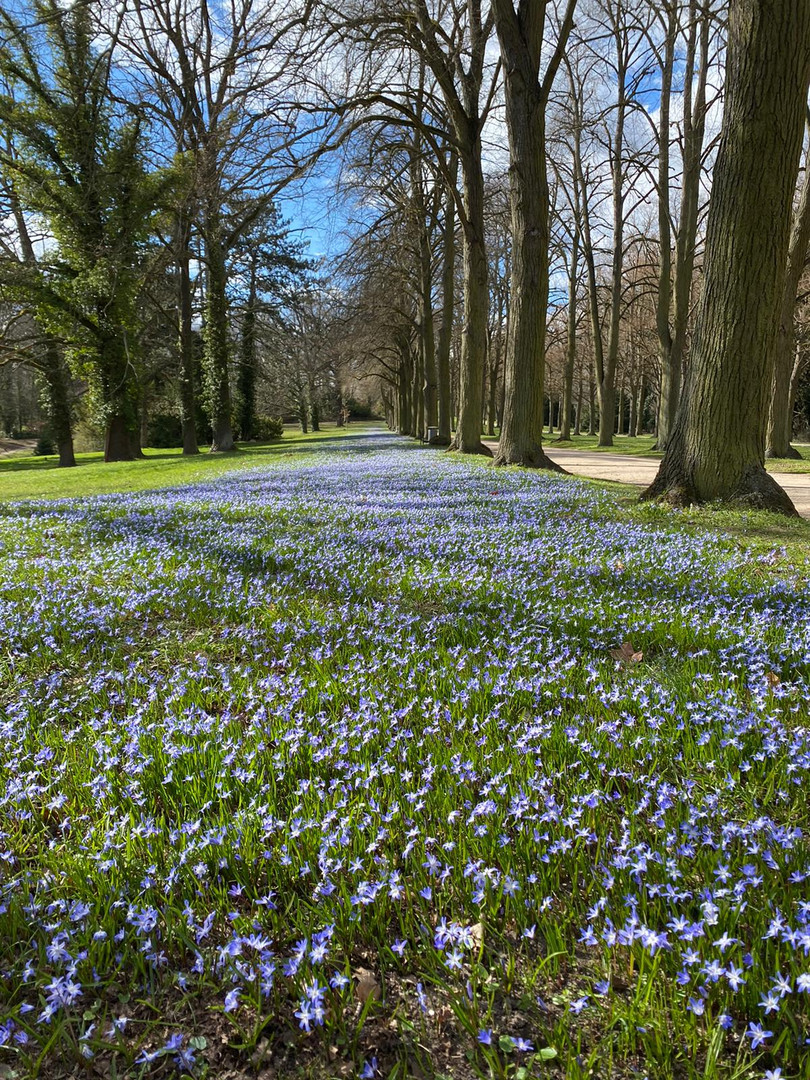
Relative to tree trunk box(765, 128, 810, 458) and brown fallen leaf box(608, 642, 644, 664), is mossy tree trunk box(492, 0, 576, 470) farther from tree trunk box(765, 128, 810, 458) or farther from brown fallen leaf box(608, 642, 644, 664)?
brown fallen leaf box(608, 642, 644, 664)

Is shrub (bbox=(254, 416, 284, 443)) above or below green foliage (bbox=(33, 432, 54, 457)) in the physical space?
above

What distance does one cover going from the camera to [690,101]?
20203 mm

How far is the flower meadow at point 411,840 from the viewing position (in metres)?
1.22

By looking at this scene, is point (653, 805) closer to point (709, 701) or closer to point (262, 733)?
point (709, 701)

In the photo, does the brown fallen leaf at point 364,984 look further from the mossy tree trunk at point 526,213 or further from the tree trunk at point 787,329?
the tree trunk at point 787,329

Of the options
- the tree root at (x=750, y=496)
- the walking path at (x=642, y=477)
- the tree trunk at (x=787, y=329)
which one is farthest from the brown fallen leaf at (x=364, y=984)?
the tree trunk at (x=787, y=329)

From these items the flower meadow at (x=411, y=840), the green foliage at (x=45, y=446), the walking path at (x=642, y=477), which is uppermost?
the green foliage at (x=45, y=446)

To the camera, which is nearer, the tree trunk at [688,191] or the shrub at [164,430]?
the tree trunk at [688,191]

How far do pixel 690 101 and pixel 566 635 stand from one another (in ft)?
82.4

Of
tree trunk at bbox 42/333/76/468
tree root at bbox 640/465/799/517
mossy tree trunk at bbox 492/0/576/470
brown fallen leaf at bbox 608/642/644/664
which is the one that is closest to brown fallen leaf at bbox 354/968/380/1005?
brown fallen leaf at bbox 608/642/644/664

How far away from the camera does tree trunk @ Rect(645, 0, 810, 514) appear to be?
251 inches

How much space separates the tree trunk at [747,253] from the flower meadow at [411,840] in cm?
388

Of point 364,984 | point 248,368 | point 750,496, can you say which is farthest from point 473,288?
point 248,368

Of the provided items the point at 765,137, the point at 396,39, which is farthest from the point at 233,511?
the point at 396,39
